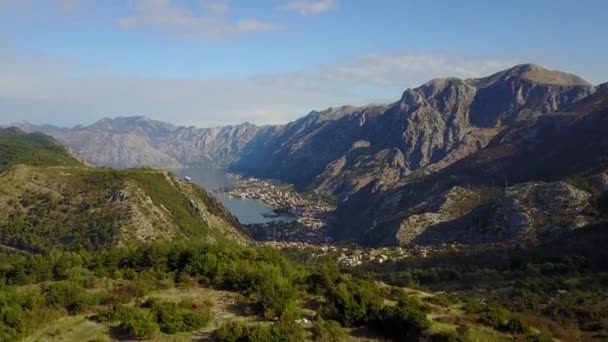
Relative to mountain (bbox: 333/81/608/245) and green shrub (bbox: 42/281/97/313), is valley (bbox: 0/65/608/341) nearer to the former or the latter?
green shrub (bbox: 42/281/97/313)

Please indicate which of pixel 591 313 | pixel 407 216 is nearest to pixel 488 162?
pixel 407 216

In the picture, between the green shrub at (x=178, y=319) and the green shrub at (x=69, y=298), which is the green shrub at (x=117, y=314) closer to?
the green shrub at (x=178, y=319)

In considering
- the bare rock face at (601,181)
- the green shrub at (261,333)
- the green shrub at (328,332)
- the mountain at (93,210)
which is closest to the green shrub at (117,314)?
the green shrub at (261,333)

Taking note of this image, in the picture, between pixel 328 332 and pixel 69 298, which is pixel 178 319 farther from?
pixel 69 298

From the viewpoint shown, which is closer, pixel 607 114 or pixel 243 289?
pixel 243 289

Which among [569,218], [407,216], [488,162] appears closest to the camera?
[569,218]

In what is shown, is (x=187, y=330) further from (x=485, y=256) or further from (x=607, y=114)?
(x=607, y=114)
